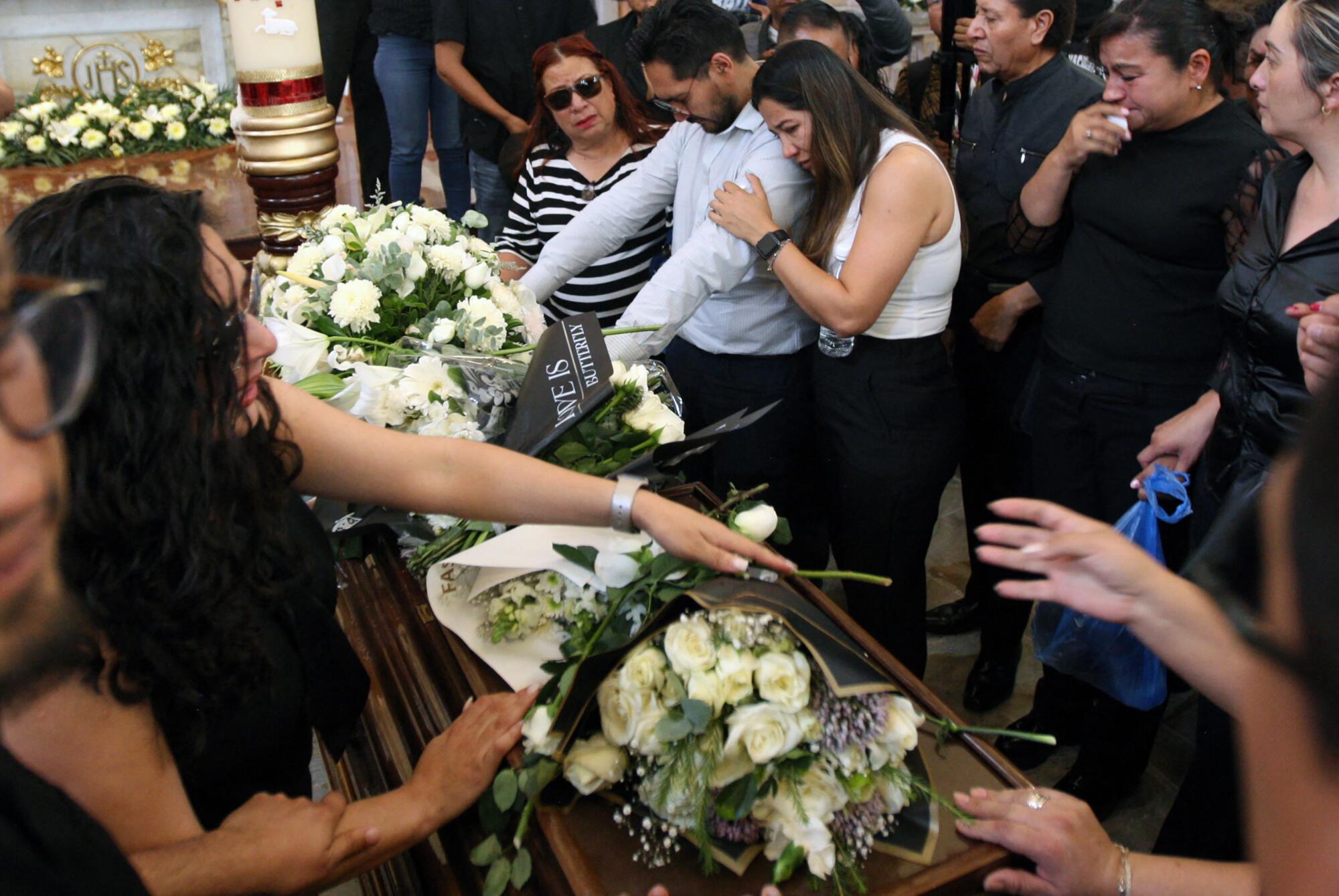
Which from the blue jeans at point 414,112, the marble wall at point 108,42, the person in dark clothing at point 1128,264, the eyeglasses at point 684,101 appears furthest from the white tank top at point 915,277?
the marble wall at point 108,42

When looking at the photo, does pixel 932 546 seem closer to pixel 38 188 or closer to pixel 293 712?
pixel 293 712

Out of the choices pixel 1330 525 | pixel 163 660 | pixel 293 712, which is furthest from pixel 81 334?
pixel 293 712

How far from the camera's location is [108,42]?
243 inches

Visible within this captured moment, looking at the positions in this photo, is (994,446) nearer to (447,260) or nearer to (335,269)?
(447,260)

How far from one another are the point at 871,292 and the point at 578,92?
4.36 feet

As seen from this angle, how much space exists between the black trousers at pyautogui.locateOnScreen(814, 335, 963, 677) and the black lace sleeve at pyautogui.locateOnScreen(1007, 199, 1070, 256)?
0.47 metres

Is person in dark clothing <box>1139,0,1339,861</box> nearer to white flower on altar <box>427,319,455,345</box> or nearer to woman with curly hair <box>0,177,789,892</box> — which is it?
woman with curly hair <box>0,177,789,892</box>

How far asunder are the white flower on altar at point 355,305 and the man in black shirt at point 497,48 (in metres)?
2.65

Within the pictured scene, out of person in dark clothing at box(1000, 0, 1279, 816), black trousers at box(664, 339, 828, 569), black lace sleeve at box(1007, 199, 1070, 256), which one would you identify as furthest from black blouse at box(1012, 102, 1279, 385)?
black trousers at box(664, 339, 828, 569)

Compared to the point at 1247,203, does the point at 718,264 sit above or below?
below

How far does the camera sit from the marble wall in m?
6.05

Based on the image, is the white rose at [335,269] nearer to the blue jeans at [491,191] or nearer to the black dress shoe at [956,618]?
the black dress shoe at [956,618]

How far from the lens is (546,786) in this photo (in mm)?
1265

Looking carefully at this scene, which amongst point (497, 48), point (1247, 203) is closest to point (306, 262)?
point (1247, 203)
